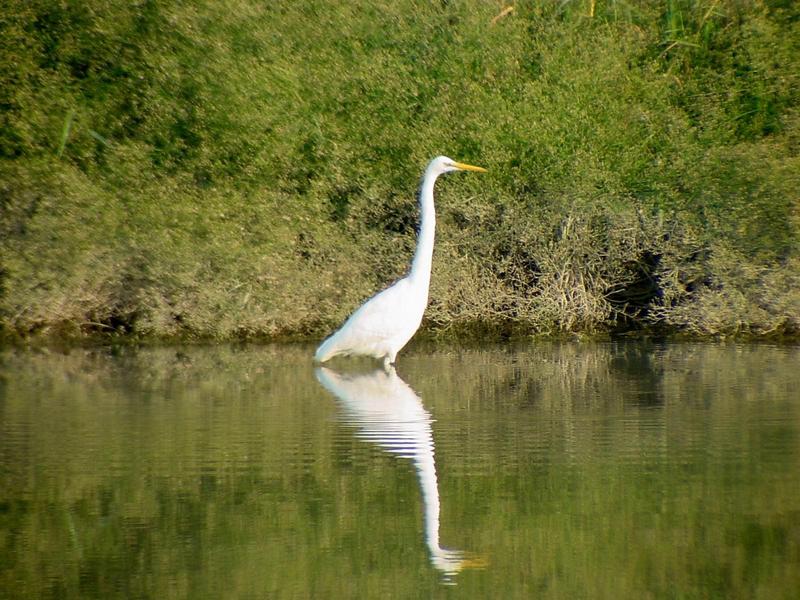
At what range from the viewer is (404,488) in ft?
22.9

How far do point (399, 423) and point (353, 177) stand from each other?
8086 mm

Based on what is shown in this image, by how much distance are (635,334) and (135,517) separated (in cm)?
1151

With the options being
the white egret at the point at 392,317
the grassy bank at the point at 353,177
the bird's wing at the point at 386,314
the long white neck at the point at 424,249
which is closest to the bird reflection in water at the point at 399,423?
the white egret at the point at 392,317

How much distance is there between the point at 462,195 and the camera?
1666cm

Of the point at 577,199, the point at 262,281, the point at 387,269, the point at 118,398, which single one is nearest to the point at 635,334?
the point at 577,199

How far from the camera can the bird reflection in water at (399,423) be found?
587cm

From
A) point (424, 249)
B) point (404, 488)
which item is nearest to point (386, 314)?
point (424, 249)

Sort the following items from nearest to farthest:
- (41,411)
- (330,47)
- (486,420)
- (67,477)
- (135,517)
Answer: (135,517), (67,477), (486,420), (41,411), (330,47)

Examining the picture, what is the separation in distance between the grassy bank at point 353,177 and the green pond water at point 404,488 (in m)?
4.24

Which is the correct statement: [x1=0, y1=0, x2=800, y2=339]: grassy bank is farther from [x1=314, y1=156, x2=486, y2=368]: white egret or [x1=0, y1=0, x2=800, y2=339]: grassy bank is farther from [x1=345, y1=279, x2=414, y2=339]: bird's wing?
[x1=345, y1=279, x2=414, y2=339]: bird's wing

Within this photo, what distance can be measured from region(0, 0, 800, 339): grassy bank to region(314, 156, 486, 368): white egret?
2669mm

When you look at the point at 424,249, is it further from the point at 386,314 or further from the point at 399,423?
the point at 399,423

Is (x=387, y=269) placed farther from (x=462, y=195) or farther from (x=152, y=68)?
(x=152, y=68)

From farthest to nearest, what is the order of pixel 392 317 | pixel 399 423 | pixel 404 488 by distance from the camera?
pixel 392 317 → pixel 399 423 → pixel 404 488
